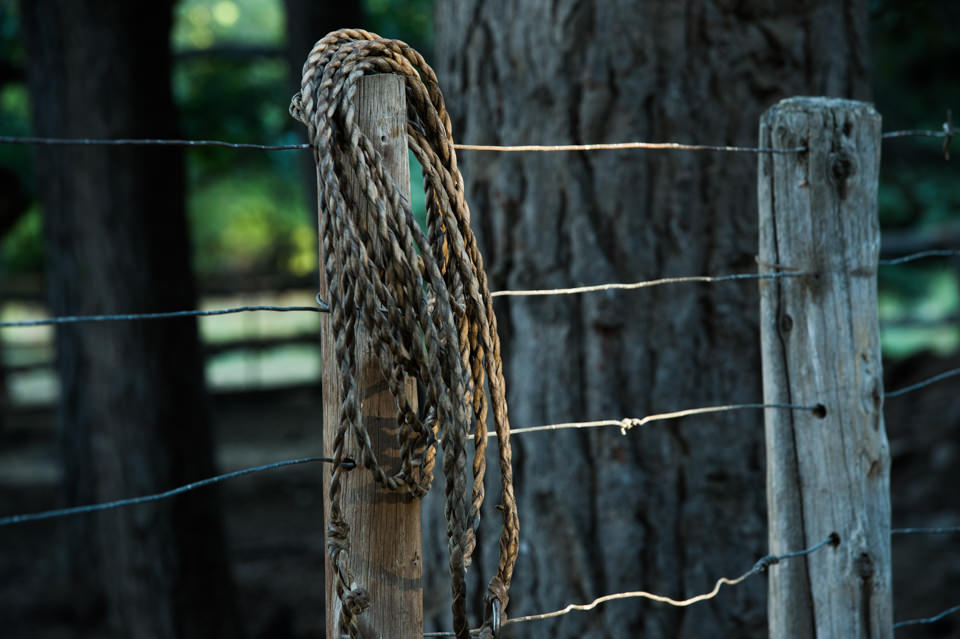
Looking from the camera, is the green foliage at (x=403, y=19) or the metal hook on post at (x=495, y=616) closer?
the metal hook on post at (x=495, y=616)

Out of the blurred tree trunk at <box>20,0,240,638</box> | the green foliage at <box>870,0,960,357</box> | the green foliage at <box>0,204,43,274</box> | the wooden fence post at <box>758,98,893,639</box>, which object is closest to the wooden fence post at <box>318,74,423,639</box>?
the wooden fence post at <box>758,98,893,639</box>

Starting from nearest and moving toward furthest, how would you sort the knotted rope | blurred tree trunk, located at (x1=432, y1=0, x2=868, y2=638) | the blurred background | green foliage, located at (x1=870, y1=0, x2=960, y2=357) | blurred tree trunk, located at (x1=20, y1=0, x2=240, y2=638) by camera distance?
the knotted rope
blurred tree trunk, located at (x1=432, y1=0, x2=868, y2=638)
blurred tree trunk, located at (x1=20, y1=0, x2=240, y2=638)
the blurred background
green foliage, located at (x1=870, y1=0, x2=960, y2=357)

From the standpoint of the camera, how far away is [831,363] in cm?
162

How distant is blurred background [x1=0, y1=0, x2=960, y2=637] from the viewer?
5395mm

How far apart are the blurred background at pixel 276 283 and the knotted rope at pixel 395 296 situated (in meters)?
1.57

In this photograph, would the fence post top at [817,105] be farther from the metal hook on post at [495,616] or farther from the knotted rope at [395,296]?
the metal hook on post at [495,616]

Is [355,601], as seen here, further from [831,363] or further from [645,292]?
[645,292]

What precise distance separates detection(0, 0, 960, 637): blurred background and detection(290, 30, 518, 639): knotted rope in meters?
1.57

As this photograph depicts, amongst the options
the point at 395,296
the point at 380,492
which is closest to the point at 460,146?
the point at 395,296

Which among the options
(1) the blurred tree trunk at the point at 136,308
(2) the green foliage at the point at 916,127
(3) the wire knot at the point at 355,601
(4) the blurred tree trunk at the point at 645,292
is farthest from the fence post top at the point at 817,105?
(2) the green foliage at the point at 916,127

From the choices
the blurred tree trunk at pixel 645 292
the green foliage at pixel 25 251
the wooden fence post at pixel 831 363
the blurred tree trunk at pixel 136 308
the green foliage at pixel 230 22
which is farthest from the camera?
the green foliage at pixel 230 22

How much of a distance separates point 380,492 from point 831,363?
89 cm

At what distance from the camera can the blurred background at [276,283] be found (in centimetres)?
539

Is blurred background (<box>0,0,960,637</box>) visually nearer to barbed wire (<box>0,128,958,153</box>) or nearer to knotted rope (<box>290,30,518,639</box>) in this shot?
barbed wire (<box>0,128,958,153</box>)
